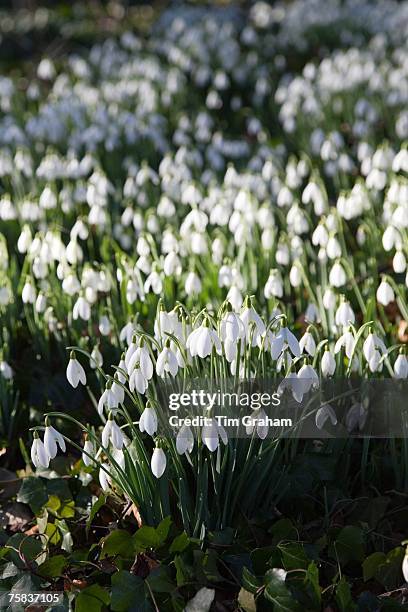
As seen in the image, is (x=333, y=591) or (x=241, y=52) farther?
(x=241, y=52)

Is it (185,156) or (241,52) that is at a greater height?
(241,52)

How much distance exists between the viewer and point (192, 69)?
21.2 feet

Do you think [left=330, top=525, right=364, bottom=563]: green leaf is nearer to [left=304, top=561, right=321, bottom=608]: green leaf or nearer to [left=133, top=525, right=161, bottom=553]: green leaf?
[left=304, top=561, right=321, bottom=608]: green leaf

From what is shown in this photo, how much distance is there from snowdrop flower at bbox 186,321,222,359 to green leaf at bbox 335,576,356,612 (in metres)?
0.63

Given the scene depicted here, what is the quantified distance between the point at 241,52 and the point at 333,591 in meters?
6.33

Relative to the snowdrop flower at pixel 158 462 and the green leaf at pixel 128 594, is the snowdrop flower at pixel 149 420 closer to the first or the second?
the snowdrop flower at pixel 158 462

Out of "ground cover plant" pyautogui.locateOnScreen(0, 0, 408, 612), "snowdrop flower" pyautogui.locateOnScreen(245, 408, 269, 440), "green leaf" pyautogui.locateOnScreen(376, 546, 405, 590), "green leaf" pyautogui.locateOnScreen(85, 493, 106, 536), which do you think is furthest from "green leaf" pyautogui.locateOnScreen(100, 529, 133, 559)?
"green leaf" pyautogui.locateOnScreen(376, 546, 405, 590)

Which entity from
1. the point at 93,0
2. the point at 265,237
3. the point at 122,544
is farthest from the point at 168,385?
the point at 93,0

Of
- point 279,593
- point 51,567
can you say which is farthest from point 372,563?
point 51,567

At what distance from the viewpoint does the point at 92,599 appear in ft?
5.92

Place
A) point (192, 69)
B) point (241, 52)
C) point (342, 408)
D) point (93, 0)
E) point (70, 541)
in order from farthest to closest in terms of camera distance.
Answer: point (93, 0) → point (241, 52) → point (192, 69) → point (342, 408) → point (70, 541)

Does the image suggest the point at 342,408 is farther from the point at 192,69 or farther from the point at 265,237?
the point at 192,69

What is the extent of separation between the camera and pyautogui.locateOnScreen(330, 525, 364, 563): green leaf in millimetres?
1965

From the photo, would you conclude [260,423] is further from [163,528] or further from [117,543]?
[117,543]
